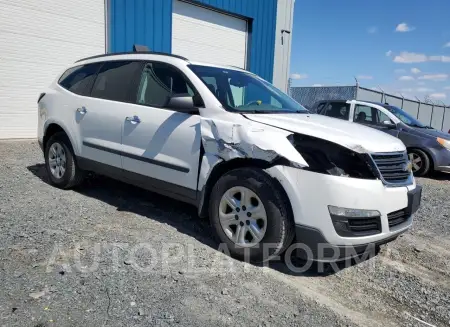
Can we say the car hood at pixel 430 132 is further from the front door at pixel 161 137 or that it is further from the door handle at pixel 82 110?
the door handle at pixel 82 110

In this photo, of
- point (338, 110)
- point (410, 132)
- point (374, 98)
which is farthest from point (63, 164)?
point (374, 98)

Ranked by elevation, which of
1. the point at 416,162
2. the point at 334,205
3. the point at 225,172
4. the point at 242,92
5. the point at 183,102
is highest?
the point at 242,92

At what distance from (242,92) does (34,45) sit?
7.85 meters

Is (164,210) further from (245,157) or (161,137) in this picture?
(245,157)

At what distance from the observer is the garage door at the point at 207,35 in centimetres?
1244

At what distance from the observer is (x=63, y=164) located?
17.1ft

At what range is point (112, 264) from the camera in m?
3.21

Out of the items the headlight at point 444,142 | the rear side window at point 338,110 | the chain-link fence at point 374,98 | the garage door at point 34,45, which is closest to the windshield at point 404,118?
the headlight at point 444,142

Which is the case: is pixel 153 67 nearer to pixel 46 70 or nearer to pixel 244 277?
pixel 244 277

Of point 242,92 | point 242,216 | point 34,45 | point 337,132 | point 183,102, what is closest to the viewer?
point 337,132

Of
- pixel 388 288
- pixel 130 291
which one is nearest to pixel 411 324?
pixel 388 288

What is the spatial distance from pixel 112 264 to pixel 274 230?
1.35 meters

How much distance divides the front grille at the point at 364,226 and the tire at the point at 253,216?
0.47 metres

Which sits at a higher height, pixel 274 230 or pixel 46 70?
pixel 46 70
